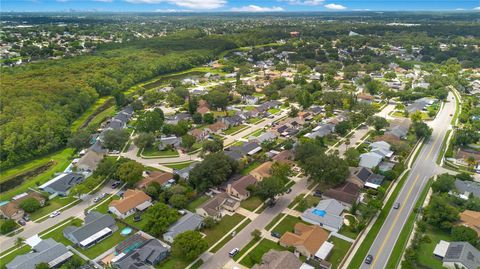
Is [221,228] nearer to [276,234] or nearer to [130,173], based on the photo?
[276,234]

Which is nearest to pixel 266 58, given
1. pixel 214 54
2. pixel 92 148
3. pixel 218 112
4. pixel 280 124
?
pixel 214 54

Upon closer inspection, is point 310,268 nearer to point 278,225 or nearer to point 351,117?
point 278,225

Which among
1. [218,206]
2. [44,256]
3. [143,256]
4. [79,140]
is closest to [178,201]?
[218,206]

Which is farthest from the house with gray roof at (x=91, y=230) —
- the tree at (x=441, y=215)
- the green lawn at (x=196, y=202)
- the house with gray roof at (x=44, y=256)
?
the tree at (x=441, y=215)

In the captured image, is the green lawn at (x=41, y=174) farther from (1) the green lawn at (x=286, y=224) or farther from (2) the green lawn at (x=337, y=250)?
(2) the green lawn at (x=337, y=250)

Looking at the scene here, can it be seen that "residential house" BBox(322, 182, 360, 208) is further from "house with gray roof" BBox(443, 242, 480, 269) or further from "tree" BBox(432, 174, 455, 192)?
"house with gray roof" BBox(443, 242, 480, 269)

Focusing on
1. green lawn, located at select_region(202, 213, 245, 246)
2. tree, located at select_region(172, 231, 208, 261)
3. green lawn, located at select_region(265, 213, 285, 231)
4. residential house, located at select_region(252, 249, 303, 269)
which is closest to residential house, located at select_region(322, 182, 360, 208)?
green lawn, located at select_region(265, 213, 285, 231)
